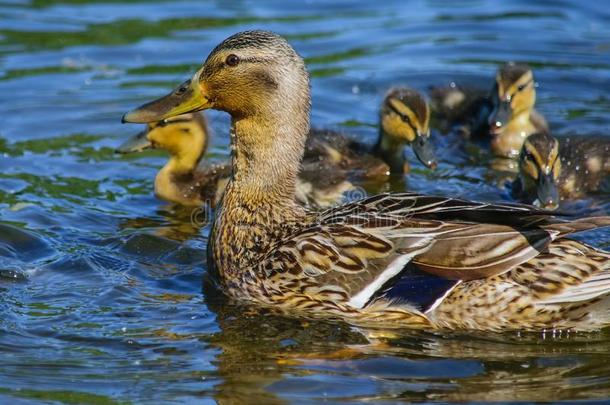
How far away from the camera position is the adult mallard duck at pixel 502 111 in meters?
8.09

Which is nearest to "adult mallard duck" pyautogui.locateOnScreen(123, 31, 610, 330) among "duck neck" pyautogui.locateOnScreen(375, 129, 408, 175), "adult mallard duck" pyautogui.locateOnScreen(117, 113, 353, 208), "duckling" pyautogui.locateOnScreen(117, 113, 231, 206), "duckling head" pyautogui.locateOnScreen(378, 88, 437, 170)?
"adult mallard duck" pyautogui.locateOnScreen(117, 113, 353, 208)

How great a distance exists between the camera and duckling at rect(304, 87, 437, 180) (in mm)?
7582

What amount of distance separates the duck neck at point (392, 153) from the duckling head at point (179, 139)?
1149 mm

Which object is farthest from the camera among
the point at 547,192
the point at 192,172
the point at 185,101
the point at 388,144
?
the point at 388,144

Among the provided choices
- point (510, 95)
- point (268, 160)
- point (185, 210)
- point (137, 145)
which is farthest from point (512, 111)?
point (268, 160)

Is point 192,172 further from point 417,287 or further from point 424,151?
point 417,287

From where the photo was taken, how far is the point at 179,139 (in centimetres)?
749

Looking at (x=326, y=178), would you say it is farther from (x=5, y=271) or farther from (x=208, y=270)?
(x=5, y=271)

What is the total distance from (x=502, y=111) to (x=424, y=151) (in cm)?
80

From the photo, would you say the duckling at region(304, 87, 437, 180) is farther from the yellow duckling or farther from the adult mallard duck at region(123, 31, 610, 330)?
the adult mallard duck at region(123, 31, 610, 330)

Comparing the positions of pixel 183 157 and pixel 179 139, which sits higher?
pixel 179 139

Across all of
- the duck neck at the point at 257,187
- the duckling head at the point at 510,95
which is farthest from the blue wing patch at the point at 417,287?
the duckling head at the point at 510,95

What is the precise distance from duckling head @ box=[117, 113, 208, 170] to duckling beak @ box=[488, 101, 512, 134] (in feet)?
6.32

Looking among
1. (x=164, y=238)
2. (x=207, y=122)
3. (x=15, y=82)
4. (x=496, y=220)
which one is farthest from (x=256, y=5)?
(x=496, y=220)
